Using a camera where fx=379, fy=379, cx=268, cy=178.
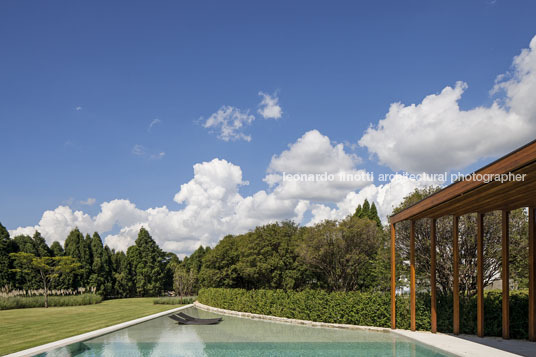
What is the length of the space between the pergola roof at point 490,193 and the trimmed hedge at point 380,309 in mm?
2954

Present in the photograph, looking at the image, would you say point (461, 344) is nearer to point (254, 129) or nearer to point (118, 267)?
A: point (254, 129)

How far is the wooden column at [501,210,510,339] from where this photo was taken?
395 inches

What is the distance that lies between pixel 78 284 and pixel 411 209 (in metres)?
34.6

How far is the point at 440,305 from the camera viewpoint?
39.2ft

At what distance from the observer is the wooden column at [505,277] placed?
10031 millimetres

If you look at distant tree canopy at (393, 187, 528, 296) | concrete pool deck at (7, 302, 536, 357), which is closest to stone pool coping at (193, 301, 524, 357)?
concrete pool deck at (7, 302, 536, 357)

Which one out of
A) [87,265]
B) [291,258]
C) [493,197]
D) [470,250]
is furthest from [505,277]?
[87,265]

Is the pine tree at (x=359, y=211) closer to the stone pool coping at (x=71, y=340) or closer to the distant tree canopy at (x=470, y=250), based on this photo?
the distant tree canopy at (x=470, y=250)

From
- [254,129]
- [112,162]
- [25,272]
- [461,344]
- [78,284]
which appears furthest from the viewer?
[78,284]

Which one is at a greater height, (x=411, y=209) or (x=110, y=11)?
(x=110, y=11)

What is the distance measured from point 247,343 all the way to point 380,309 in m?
4.62

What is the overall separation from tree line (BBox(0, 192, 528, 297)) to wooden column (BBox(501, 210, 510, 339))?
329cm

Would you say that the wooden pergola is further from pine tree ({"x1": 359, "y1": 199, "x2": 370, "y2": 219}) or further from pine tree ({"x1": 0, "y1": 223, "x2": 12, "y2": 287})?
pine tree ({"x1": 0, "y1": 223, "x2": 12, "y2": 287})

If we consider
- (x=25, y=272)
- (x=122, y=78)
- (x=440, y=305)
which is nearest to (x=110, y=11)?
(x=122, y=78)
